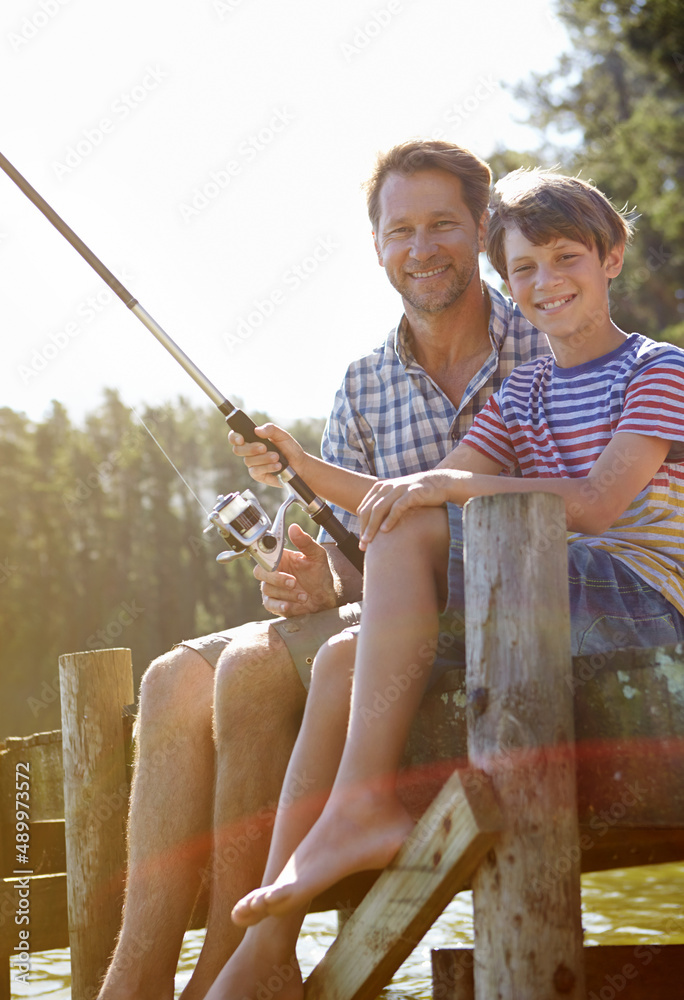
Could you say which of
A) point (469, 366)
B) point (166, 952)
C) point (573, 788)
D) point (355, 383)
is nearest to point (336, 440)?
point (355, 383)

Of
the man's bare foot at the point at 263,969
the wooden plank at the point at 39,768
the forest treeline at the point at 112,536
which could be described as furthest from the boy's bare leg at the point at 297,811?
the forest treeline at the point at 112,536

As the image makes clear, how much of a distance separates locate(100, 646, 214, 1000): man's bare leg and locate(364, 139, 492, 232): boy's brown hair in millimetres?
1598

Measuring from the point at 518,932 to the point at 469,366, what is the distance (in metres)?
1.87

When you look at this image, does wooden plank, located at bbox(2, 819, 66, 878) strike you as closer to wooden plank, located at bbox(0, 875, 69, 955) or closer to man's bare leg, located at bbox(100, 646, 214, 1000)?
wooden plank, located at bbox(0, 875, 69, 955)

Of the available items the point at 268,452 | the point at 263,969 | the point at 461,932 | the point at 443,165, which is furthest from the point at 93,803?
the point at 443,165

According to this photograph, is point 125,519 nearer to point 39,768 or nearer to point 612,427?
point 39,768

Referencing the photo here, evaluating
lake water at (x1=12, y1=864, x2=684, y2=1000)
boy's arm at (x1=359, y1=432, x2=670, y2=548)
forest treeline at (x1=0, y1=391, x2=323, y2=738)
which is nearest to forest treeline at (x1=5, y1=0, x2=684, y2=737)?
forest treeline at (x1=0, y1=391, x2=323, y2=738)

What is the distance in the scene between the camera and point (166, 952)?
215cm

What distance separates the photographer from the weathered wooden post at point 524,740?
5.00 ft

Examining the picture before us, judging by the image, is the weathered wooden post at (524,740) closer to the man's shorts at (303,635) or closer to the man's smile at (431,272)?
the man's shorts at (303,635)

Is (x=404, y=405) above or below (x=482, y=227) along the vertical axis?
below

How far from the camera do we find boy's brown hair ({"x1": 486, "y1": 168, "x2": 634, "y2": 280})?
2371 millimetres

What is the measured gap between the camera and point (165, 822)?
2246 millimetres

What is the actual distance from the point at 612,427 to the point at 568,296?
35cm
